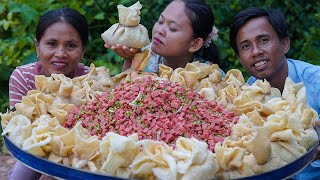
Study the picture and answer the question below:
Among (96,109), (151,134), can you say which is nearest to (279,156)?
(151,134)

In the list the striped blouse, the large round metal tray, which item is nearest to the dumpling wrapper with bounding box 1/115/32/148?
the large round metal tray

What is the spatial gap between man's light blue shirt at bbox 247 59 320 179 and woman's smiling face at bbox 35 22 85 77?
113 cm

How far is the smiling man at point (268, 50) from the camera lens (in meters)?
2.71

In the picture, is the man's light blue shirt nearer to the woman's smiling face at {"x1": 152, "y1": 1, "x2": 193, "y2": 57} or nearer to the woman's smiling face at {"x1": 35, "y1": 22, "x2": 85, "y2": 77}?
the woman's smiling face at {"x1": 152, "y1": 1, "x2": 193, "y2": 57}

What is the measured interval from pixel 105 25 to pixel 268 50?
8.37 ft

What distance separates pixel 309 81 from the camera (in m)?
2.82

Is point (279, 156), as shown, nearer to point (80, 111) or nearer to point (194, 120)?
point (194, 120)

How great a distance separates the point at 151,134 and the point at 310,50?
3436 mm

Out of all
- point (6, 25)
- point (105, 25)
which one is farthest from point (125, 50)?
point (105, 25)

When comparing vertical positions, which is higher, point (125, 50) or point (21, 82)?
point (125, 50)

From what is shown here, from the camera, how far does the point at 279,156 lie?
181cm

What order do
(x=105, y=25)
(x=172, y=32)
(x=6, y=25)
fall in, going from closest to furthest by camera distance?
(x=172, y=32) < (x=6, y=25) < (x=105, y=25)

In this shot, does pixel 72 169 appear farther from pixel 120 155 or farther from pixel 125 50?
pixel 125 50

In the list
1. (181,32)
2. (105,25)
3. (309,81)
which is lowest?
(105,25)
